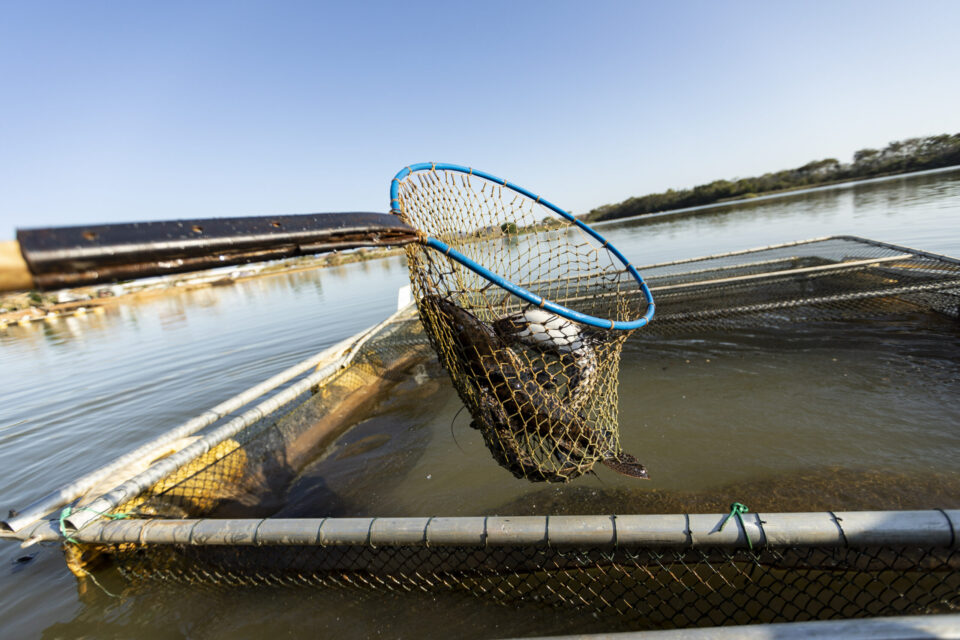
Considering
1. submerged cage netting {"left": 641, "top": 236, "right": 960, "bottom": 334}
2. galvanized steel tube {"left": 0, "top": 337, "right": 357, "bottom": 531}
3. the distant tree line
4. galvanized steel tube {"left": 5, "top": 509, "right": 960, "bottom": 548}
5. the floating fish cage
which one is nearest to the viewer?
galvanized steel tube {"left": 5, "top": 509, "right": 960, "bottom": 548}

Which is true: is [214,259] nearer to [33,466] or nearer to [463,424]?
[463,424]

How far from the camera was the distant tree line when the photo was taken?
4256cm

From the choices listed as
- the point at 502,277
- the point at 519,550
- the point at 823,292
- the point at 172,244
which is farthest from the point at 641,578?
the point at 823,292

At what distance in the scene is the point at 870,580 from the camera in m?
1.73

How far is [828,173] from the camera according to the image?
5044 cm

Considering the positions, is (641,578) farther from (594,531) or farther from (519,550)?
(594,531)

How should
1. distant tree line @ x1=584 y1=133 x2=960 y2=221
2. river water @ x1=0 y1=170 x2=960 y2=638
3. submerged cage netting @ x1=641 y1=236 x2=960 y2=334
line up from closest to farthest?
river water @ x1=0 y1=170 x2=960 y2=638 → submerged cage netting @ x1=641 y1=236 x2=960 y2=334 → distant tree line @ x1=584 y1=133 x2=960 y2=221

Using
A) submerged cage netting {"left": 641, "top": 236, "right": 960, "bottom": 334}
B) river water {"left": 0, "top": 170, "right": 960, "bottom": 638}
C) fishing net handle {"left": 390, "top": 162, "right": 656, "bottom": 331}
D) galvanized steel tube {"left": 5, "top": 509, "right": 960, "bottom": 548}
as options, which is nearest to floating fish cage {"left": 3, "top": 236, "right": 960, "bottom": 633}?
galvanized steel tube {"left": 5, "top": 509, "right": 960, "bottom": 548}

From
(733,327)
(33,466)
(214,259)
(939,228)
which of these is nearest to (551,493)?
(214,259)

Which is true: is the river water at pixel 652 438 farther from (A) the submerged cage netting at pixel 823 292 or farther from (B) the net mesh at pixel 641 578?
(A) the submerged cage netting at pixel 823 292

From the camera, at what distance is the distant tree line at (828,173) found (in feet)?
140

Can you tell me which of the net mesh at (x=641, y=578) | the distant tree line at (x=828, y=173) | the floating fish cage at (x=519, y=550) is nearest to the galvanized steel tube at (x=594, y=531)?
the floating fish cage at (x=519, y=550)

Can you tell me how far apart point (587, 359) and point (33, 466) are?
6.72m

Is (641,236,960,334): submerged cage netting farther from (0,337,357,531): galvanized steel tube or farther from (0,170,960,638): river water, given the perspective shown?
(0,337,357,531): galvanized steel tube
